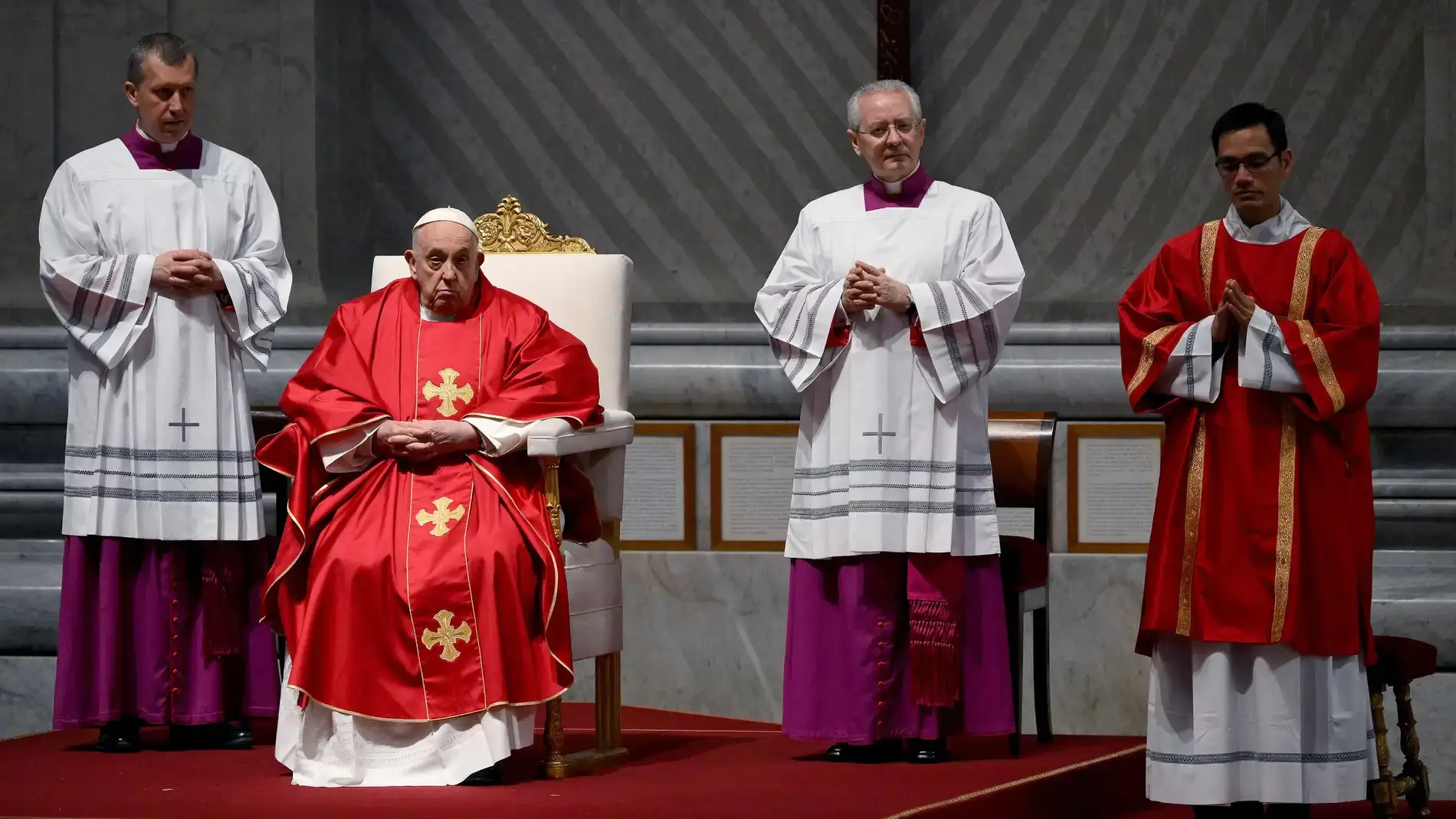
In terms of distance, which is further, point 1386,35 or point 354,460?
point 1386,35

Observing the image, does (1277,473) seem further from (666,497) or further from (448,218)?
(666,497)

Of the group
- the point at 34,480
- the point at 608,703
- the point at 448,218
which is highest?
the point at 448,218

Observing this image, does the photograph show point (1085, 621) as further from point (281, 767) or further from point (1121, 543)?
point (281, 767)

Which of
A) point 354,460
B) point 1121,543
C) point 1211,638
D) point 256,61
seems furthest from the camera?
point 256,61

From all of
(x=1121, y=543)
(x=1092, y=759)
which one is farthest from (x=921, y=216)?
(x=1121, y=543)

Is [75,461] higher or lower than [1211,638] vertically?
higher

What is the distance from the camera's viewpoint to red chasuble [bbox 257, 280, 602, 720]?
480 cm

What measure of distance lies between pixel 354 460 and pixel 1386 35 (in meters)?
4.46

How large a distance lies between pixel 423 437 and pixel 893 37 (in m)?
3.32

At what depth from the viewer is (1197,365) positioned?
4.75 meters

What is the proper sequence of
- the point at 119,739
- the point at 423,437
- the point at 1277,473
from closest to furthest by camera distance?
the point at 1277,473 → the point at 423,437 → the point at 119,739

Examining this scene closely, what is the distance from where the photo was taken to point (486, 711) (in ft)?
15.7

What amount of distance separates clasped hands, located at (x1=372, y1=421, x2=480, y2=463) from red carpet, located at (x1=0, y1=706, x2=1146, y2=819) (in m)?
0.85

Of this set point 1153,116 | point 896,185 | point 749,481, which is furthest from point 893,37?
point 896,185
